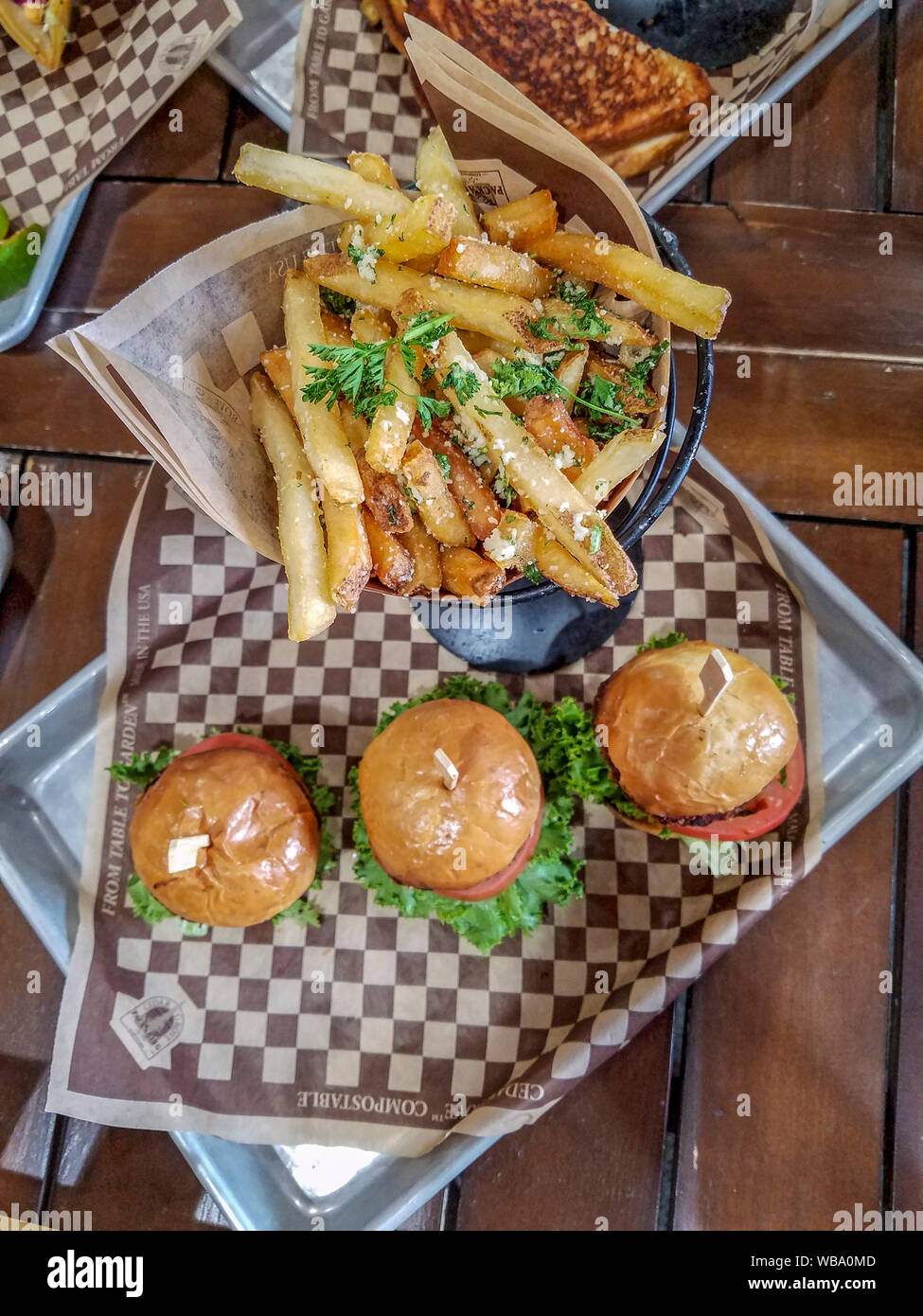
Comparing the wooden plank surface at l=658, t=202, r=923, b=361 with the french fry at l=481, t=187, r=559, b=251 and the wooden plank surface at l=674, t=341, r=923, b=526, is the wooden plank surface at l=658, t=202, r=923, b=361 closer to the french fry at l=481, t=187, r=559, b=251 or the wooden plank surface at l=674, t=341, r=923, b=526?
the wooden plank surface at l=674, t=341, r=923, b=526

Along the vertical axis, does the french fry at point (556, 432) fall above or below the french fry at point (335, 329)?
below

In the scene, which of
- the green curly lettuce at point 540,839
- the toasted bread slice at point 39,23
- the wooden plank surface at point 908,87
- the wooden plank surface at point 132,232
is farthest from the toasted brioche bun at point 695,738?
the toasted bread slice at point 39,23

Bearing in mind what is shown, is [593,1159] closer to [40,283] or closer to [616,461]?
[616,461]

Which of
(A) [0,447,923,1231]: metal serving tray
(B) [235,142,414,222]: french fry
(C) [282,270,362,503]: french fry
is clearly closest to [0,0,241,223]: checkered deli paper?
(B) [235,142,414,222]: french fry

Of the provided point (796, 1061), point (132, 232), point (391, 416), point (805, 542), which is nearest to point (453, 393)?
point (391, 416)

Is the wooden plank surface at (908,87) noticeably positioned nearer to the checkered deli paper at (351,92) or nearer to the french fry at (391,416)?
the checkered deli paper at (351,92)

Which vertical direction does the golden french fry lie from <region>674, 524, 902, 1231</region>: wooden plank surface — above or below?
above

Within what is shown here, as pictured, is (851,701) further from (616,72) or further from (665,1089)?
(616,72)
